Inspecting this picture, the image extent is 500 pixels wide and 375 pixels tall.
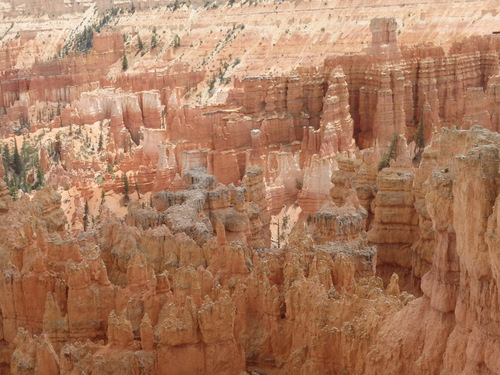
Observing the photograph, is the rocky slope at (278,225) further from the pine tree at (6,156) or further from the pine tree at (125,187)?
the pine tree at (125,187)

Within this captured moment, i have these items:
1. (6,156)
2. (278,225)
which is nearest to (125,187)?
(278,225)

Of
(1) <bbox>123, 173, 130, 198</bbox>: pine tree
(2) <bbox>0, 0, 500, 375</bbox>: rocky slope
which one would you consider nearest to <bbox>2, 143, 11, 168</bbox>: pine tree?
(2) <bbox>0, 0, 500, 375</bbox>: rocky slope

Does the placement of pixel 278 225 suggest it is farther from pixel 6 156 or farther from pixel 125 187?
pixel 6 156

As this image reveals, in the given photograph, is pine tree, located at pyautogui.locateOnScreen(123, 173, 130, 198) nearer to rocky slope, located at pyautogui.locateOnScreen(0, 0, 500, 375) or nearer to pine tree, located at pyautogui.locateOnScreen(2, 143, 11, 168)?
rocky slope, located at pyautogui.locateOnScreen(0, 0, 500, 375)

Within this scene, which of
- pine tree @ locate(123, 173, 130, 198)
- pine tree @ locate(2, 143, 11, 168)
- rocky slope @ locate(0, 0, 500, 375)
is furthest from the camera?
pine tree @ locate(2, 143, 11, 168)

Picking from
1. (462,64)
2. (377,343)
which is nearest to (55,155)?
(462,64)

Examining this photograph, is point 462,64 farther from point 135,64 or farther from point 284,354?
point 135,64

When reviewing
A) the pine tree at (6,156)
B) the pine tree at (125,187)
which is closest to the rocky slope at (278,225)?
the pine tree at (6,156)

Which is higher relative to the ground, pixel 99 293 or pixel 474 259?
pixel 474 259

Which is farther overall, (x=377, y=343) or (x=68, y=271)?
(x=68, y=271)

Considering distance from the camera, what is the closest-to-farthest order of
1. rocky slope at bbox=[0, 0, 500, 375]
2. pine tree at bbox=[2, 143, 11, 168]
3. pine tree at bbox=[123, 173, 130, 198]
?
1. rocky slope at bbox=[0, 0, 500, 375]
2. pine tree at bbox=[123, 173, 130, 198]
3. pine tree at bbox=[2, 143, 11, 168]

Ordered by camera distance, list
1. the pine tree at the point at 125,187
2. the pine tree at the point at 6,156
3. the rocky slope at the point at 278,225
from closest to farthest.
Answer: the rocky slope at the point at 278,225 → the pine tree at the point at 125,187 → the pine tree at the point at 6,156
